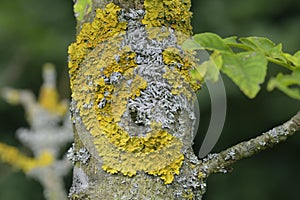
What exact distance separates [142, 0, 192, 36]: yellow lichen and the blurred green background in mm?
2590

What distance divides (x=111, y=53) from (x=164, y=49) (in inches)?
3.0

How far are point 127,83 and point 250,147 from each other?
0.63 ft

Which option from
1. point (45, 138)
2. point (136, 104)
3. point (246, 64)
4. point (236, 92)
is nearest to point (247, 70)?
point (246, 64)

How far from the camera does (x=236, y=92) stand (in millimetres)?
3488

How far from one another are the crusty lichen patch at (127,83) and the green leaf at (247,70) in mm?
182

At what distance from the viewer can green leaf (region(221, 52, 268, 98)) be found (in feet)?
2.20

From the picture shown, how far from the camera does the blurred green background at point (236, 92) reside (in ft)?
12.1

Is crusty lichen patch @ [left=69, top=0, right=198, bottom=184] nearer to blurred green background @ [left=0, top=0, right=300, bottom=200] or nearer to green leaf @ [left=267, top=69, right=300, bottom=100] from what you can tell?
green leaf @ [left=267, top=69, right=300, bottom=100]

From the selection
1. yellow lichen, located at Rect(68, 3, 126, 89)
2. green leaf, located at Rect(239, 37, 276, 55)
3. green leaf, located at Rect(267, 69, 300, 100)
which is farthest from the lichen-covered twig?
green leaf, located at Rect(267, 69, 300, 100)

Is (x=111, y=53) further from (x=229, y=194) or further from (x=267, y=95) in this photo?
(x=229, y=194)

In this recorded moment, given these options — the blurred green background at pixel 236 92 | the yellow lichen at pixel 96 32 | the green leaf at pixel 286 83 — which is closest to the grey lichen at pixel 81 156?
the yellow lichen at pixel 96 32

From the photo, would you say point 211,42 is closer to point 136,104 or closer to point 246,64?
point 246,64

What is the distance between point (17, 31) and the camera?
12.8ft

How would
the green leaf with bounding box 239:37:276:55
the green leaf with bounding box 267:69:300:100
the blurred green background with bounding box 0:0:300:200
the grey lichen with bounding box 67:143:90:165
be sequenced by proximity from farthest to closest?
the blurred green background with bounding box 0:0:300:200, the grey lichen with bounding box 67:143:90:165, the green leaf with bounding box 239:37:276:55, the green leaf with bounding box 267:69:300:100
